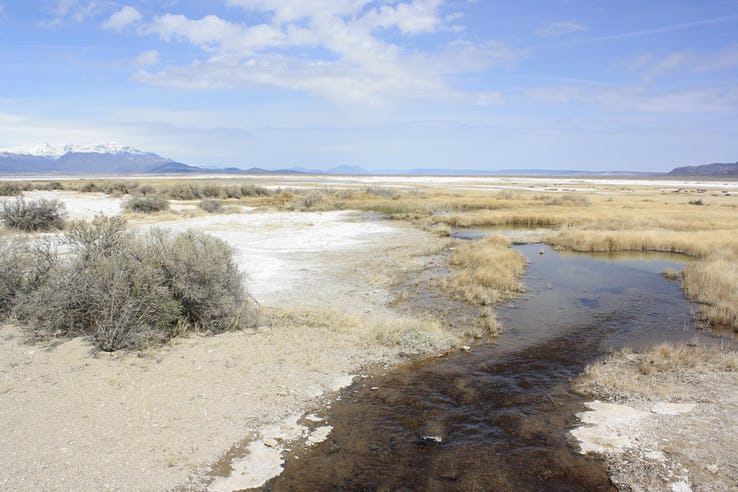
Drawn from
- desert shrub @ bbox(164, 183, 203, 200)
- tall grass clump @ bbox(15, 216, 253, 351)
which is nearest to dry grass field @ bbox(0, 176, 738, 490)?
tall grass clump @ bbox(15, 216, 253, 351)

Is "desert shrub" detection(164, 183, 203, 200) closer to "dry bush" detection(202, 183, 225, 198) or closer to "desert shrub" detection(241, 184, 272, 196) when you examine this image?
"dry bush" detection(202, 183, 225, 198)

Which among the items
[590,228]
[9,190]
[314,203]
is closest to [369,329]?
[590,228]

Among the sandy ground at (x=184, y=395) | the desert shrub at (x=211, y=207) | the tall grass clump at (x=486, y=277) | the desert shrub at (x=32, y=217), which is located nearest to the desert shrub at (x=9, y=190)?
the desert shrub at (x=211, y=207)

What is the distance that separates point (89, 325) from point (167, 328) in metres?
1.58

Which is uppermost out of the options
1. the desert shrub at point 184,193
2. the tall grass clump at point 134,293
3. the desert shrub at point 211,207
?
the desert shrub at point 184,193

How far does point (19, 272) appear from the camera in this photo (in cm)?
1062

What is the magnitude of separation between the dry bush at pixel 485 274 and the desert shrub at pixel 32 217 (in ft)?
73.6

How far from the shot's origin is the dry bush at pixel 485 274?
614 inches

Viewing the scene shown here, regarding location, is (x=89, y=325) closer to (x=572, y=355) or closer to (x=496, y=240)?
(x=572, y=355)

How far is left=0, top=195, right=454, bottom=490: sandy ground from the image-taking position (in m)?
5.95

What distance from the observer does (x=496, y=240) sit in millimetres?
25750

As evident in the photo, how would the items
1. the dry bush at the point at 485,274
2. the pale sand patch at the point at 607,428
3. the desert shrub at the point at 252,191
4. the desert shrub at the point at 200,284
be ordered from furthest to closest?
1. the desert shrub at the point at 252,191
2. the dry bush at the point at 485,274
3. the desert shrub at the point at 200,284
4. the pale sand patch at the point at 607,428

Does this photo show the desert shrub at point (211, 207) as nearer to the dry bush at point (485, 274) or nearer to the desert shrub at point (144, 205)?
→ the desert shrub at point (144, 205)

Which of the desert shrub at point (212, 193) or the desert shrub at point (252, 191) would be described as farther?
the desert shrub at point (252, 191)
